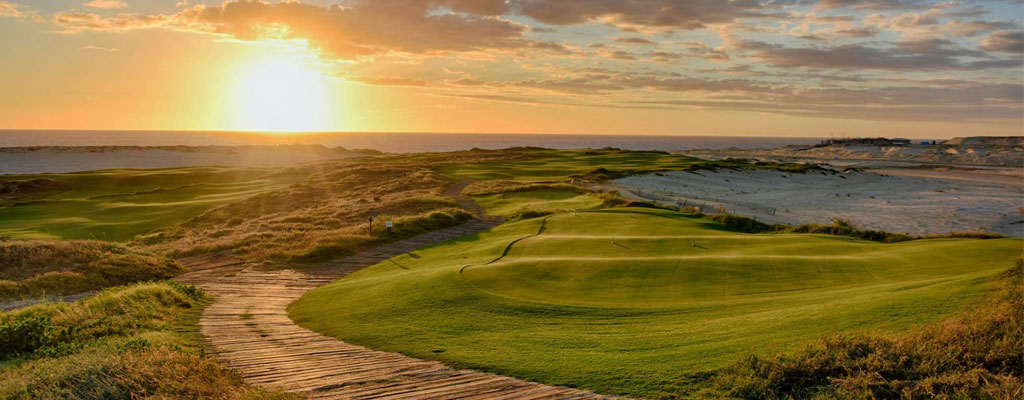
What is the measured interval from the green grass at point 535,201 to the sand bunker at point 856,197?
759 centimetres

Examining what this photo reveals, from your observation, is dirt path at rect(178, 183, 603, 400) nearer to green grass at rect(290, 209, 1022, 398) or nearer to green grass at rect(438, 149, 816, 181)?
green grass at rect(290, 209, 1022, 398)

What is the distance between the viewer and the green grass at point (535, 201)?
37281 mm

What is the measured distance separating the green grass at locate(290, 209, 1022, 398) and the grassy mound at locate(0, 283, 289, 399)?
2993mm

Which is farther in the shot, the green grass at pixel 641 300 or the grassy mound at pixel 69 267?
the grassy mound at pixel 69 267

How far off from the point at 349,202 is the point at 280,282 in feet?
82.6

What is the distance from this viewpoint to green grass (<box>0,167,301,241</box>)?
37.8 meters

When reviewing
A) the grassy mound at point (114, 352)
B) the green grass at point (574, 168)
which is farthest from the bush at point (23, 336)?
the green grass at point (574, 168)

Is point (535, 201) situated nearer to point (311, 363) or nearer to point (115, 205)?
point (311, 363)

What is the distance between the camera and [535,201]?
137 feet

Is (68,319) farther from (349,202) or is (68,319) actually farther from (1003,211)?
(1003,211)

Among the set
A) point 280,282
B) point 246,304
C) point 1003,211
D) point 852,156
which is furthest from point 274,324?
point 852,156

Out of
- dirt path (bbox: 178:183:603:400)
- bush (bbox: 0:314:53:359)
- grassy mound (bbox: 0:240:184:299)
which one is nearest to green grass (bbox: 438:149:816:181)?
grassy mound (bbox: 0:240:184:299)

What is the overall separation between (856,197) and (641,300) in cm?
5605

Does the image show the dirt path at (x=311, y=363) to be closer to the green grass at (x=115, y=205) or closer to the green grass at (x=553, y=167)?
the green grass at (x=115, y=205)
